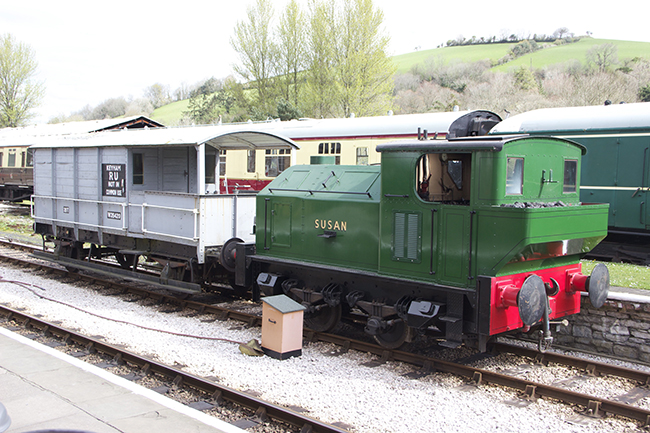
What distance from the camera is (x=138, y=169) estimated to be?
40.8ft

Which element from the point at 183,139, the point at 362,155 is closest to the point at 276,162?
the point at 362,155

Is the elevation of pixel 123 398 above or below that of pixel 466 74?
below

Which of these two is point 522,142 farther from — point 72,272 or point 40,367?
point 72,272

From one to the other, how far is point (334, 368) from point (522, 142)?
3832 millimetres

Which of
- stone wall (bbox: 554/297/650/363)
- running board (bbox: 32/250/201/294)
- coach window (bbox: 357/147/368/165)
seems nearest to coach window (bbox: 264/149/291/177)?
coach window (bbox: 357/147/368/165)

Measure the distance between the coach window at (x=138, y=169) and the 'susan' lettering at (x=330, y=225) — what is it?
5769mm

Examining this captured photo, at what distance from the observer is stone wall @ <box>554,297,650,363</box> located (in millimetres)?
7844

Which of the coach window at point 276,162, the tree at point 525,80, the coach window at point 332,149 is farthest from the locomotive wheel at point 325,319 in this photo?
the tree at point 525,80

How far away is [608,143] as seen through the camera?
492 inches

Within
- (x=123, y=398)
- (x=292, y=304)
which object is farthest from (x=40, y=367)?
(x=292, y=304)

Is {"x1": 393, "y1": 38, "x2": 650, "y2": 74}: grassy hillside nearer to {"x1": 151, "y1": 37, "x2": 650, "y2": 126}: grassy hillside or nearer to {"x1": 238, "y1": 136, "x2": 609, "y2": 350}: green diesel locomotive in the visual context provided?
{"x1": 151, "y1": 37, "x2": 650, "y2": 126}: grassy hillside

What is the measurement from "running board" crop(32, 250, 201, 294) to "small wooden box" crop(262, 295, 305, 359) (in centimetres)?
297

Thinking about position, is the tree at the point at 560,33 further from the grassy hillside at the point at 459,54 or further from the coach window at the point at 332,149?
the coach window at the point at 332,149

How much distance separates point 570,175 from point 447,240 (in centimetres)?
220
